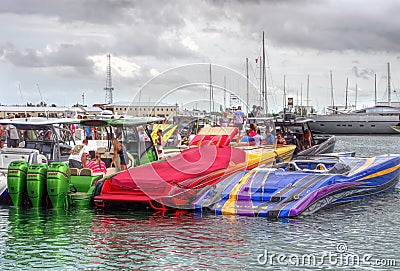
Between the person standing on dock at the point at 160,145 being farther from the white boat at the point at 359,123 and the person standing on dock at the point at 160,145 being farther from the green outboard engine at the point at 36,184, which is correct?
the white boat at the point at 359,123

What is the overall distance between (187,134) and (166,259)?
12219mm

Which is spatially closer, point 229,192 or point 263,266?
point 263,266

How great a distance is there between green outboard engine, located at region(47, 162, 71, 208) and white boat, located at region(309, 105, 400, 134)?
7395 cm

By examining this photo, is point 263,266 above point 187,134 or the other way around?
the other way around

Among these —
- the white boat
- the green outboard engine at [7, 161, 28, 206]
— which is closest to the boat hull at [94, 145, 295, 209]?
the green outboard engine at [7, 161, 28, 206]

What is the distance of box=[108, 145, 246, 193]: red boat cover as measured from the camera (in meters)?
14.9

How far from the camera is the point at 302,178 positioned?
1532 cm

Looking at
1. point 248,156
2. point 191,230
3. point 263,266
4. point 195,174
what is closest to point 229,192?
point 195,174

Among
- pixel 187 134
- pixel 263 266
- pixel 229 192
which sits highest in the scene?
pixel 187 134

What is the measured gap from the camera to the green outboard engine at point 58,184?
14.9 metres

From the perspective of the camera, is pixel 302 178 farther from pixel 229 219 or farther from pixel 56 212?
pixel 56 212

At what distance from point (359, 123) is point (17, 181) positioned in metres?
78.0

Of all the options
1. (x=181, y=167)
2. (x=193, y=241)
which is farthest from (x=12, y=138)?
(x=193, y=241)

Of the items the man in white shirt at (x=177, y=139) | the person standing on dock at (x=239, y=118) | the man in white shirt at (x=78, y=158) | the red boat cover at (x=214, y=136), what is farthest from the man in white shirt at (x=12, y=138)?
the person standing on dock at (x=239, y=118)
